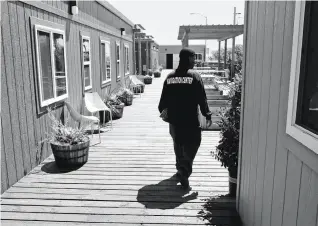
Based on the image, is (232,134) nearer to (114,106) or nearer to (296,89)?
(296,89)

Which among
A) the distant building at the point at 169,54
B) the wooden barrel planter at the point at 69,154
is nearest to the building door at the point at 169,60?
the distant building at the point at 169,54

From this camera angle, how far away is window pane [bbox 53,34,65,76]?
536 centimetres

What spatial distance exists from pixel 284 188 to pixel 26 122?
3.56 m

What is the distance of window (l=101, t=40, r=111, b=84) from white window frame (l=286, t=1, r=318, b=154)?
296 inches

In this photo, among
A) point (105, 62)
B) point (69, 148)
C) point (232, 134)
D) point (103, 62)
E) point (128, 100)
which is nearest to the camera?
point (232, 134)

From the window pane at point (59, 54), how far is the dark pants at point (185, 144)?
117 inches

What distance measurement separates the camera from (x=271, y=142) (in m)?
2.14

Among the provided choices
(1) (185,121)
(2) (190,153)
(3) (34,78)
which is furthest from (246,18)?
(3) (34,78)

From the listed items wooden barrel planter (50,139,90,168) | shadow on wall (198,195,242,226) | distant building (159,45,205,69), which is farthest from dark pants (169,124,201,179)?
distant building (159,45,205,69)

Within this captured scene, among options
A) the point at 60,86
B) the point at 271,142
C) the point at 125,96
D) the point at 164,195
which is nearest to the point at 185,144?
the point at 164,195

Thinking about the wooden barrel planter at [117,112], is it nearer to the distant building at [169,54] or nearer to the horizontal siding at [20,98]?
the horizontal siding at [20,98]

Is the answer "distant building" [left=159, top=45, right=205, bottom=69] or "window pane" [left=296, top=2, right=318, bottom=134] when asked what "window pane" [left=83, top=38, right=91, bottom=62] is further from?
"distant building" [left=159, top=45, right=205, bottom=69]

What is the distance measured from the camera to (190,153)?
351cm

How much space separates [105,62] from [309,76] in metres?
8.15
